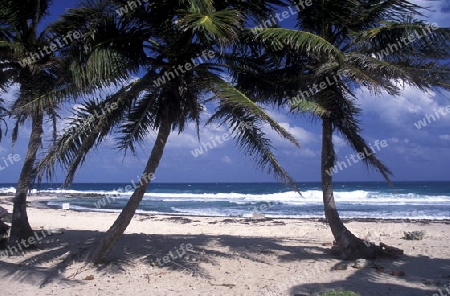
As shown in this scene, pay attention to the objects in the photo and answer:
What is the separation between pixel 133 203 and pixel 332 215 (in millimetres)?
4161

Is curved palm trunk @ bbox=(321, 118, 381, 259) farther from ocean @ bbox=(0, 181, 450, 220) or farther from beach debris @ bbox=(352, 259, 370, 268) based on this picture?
ocean @ bbox=(0, 181, 450, 220)

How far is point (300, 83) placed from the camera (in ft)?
25.8

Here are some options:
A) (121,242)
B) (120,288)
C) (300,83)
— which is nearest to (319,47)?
(300,83)

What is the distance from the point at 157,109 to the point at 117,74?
3.27 ft

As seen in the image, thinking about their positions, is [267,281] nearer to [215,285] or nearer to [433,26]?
[215,285]

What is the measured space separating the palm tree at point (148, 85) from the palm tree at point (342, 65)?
803 millimetres

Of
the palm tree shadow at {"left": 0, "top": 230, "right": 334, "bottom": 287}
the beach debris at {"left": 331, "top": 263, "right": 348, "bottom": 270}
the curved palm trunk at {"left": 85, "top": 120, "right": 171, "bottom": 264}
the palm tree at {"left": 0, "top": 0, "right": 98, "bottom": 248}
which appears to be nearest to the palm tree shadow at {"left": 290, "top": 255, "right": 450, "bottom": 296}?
the beach debris at {"left": 331, "top": 263, "right": 348, "bottom": 270}

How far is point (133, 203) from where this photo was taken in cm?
782

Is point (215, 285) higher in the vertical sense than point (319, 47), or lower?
lower

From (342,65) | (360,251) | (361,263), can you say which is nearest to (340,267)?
(361,263)

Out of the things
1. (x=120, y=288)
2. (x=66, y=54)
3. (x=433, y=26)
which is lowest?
(x=120, y=288)

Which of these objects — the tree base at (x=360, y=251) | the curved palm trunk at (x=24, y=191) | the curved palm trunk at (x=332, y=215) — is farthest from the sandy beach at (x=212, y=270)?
the curved palm trunk at (x=24, y=191)

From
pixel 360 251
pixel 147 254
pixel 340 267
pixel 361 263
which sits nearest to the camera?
pixel 340 267

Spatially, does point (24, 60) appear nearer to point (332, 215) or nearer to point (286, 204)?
point (332, 215)
